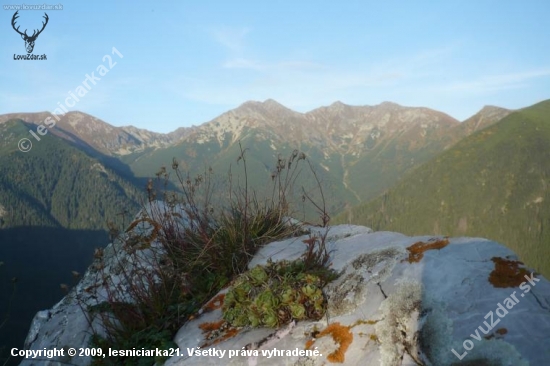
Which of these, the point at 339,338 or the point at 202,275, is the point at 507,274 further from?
the point at 202,275

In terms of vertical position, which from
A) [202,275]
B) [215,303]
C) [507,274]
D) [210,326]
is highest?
[507,274]

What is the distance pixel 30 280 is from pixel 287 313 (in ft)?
554

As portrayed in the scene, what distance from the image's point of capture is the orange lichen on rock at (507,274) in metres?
3.09

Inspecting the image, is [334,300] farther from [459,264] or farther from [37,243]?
[37,243]

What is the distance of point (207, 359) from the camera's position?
3695 millimetres

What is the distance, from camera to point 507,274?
125 inches

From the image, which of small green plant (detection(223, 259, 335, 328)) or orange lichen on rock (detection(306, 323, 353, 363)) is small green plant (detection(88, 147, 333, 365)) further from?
orange lichen on rock (detection(306, 323, 353, 363))

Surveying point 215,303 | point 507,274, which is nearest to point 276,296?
point 215,303

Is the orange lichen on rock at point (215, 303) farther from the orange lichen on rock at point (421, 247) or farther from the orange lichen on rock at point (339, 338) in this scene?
the orange lichen on rock at point (421, 247)

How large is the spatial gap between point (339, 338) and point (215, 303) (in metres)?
1.68

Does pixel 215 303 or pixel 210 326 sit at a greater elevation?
pixel 215 303

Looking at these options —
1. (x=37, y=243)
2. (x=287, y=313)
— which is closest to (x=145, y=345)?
(x=287, y=313)

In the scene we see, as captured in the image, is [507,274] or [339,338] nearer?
[507,274]

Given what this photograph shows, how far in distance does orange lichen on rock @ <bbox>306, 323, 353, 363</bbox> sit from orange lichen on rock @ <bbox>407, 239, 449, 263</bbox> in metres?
0.94
